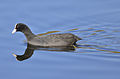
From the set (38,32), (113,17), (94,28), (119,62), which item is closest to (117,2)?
(113,17)

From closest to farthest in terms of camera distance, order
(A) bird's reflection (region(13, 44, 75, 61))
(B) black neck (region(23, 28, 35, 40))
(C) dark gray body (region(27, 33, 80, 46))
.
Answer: (A) bird's reflection (region(13, 44, 75, 61))
(C) dark gray body (region(27, 33, 80, 46))
(B) black neck (region(23, 28, 35, 40))

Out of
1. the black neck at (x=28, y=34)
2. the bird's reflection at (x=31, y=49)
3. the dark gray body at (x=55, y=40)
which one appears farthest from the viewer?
the black neck at (x=28, y=34)

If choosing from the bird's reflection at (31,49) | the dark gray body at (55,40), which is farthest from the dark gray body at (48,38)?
the bird's reflection at (31,49)

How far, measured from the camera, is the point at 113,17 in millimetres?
16031

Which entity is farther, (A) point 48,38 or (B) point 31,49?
(A) point 48,38

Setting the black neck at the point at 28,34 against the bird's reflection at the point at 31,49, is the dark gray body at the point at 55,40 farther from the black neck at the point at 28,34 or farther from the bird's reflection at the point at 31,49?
the bird's reflection at the point at 31,49

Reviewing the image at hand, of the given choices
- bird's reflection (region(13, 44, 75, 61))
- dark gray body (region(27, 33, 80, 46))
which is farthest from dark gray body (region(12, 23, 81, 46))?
bird's reflection (region(13, 44, 75, 61))

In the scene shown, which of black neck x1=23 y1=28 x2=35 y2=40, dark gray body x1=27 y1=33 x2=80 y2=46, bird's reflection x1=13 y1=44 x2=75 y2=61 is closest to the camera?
bird's reflection x1=13 y1=44 x2=75 y2=61

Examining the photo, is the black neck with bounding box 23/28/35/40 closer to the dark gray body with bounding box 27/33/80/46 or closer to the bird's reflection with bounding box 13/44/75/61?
the dark gray body with bounding box 27/33/80/46

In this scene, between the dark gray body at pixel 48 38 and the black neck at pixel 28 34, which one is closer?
the dark gray body at pixel 48 38

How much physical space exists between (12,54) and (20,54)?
301 millimetres

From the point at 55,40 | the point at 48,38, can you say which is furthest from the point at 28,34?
the point at 55,40

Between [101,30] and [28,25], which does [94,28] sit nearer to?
[101,30]

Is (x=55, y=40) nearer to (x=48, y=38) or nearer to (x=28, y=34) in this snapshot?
(x=48, y=38)
